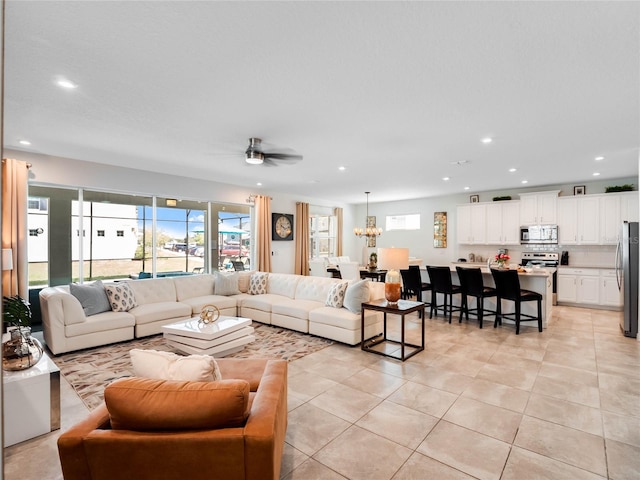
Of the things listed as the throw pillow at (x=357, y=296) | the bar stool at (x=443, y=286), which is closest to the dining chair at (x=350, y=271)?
the bar stool at (x=443, y=286)

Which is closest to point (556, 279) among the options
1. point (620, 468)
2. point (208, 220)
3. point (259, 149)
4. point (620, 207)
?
point (620, 207)

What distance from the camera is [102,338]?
13.9ft

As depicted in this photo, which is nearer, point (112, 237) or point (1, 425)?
point (1, 425)

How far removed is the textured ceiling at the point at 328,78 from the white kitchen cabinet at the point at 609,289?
2.47 meters

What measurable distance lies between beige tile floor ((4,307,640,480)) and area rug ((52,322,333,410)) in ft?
0.56

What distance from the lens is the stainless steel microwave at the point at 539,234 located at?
7.07 m

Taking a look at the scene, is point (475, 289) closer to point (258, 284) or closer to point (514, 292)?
point (514, 292)

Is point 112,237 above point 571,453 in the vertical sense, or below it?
above

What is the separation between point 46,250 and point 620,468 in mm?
6917

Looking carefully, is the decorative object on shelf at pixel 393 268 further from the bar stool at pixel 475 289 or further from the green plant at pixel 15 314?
the green plant at pixel 15 314

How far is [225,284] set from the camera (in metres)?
5.93

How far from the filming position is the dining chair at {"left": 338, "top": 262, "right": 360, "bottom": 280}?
24.5 feet

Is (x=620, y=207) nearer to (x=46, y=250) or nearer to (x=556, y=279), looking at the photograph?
(x=556, y=279)

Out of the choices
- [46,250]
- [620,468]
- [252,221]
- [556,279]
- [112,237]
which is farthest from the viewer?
[252,221]
